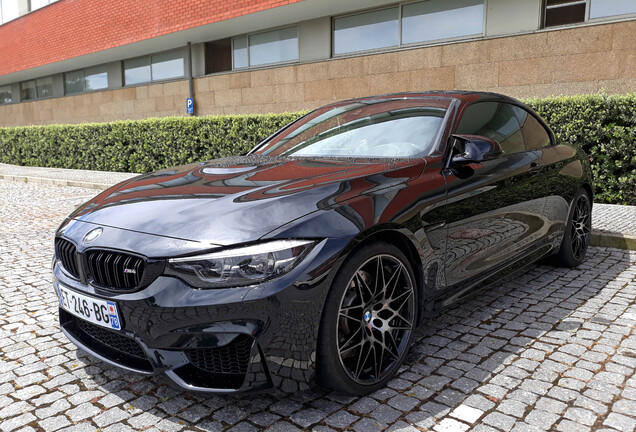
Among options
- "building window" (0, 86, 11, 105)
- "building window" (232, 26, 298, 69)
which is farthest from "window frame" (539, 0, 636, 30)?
"building window" (0, 86, 11, 105)

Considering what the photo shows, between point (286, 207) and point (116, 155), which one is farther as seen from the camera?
point (116, 155)

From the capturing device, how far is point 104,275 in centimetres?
245

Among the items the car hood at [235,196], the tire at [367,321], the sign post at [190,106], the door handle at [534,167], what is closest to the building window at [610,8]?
the door handle at [534,167]

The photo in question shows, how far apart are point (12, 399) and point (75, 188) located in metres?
10.8

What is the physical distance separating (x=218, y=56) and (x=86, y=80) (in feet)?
26.8

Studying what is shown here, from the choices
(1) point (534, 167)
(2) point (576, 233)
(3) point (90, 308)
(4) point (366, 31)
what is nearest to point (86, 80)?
(4) point (366, 31)

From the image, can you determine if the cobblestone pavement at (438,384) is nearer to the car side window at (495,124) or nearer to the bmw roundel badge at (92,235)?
the bmw roundel badge at (92,235)

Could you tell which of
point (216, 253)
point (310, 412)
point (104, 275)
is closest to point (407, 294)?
point (310, 412)

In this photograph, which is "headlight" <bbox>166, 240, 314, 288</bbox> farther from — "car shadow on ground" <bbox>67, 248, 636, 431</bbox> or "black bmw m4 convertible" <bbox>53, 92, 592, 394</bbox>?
"car shadow on ground" <bbox>67, 248, 636, 431</bbox>

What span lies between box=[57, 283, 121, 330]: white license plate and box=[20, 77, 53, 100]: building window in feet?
78.2

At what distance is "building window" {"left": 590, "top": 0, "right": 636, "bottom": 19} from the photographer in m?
9.28

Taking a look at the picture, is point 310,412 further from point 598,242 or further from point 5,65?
point 5,65

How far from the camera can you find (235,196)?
2.56 metres

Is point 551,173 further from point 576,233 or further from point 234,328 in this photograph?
point 234,328
